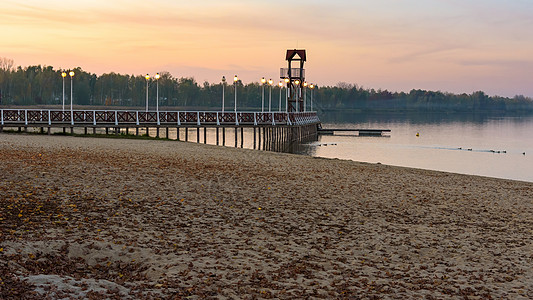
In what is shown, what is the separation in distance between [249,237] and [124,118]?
37.6m

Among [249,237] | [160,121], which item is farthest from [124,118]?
[249,237]

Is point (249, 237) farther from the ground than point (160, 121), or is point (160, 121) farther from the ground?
point (160, 121)

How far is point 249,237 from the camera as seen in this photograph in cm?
1027

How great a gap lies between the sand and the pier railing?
25423 millimetres

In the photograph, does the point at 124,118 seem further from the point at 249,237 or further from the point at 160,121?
the point at 249,237

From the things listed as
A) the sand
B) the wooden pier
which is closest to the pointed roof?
the wooden pier

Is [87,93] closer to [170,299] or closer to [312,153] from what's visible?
[312,153]

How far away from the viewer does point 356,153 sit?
1981 inches

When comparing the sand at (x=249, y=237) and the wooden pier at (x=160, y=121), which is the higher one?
the wooden pier at (x=160, y=121)

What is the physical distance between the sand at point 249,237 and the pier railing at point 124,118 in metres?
25.4

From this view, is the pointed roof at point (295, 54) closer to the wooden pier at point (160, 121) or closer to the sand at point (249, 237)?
the wooden pier at point (160, 121)

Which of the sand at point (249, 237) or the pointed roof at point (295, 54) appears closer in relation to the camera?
the sand at point (249, 237)

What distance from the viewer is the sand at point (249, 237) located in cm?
760

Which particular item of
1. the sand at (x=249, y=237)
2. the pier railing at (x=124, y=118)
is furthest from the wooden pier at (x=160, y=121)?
the sand at (x=249, y=237)
